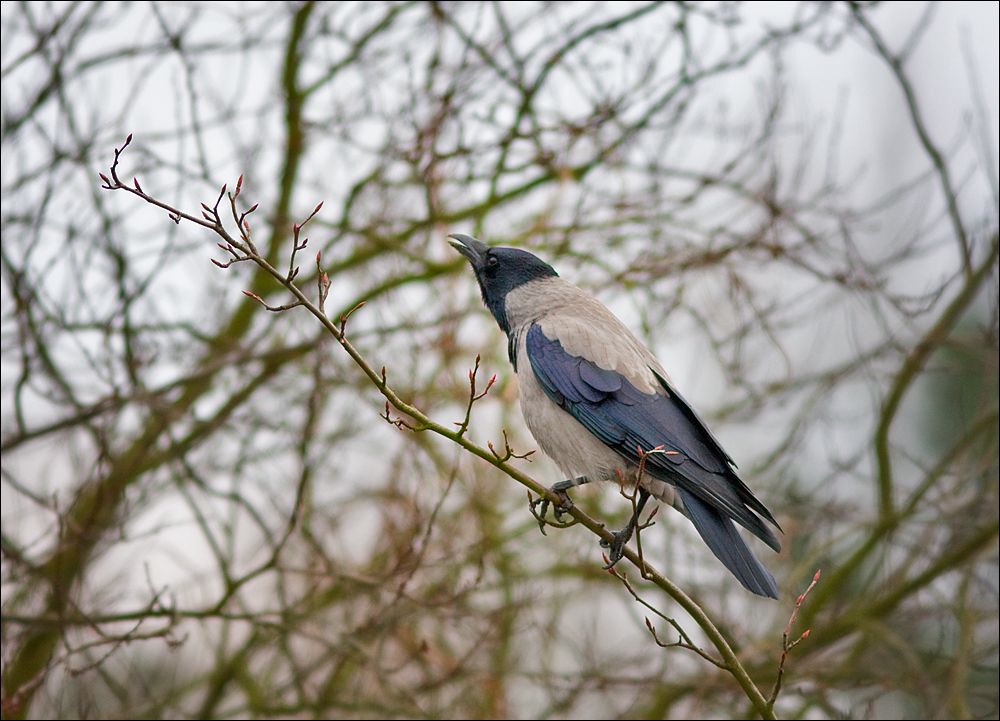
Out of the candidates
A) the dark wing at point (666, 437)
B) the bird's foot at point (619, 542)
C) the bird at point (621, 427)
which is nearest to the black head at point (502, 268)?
the bird at point (621, 427)

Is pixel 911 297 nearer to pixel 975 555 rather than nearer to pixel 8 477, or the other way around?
pixel 975 555

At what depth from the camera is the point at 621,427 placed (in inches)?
153

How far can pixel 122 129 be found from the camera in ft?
17.5

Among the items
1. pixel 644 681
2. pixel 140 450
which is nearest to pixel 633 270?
pixel 644 681

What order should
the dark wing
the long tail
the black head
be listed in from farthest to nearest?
the black head < the dark wing < the long tail

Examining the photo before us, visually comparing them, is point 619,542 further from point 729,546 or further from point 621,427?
point 621,427

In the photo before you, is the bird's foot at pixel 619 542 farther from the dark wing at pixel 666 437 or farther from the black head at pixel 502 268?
the black head at pixel 502 268

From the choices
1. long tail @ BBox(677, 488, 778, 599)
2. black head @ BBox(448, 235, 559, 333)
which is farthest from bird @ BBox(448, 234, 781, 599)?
black head @ BBox(448, 235, 559, 333)

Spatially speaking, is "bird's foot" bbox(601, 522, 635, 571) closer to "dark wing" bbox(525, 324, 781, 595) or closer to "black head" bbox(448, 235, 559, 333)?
"dark wing" bbox(525, 324, 781, 595)

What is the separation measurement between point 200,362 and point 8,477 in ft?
4.97

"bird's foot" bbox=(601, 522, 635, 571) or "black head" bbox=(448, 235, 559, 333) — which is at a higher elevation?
"black head" bbox=(448, 235, 559, 333)

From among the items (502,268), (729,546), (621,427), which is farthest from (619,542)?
(502,268)

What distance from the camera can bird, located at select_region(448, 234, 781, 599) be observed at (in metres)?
3.57

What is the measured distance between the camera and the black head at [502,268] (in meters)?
4.79
